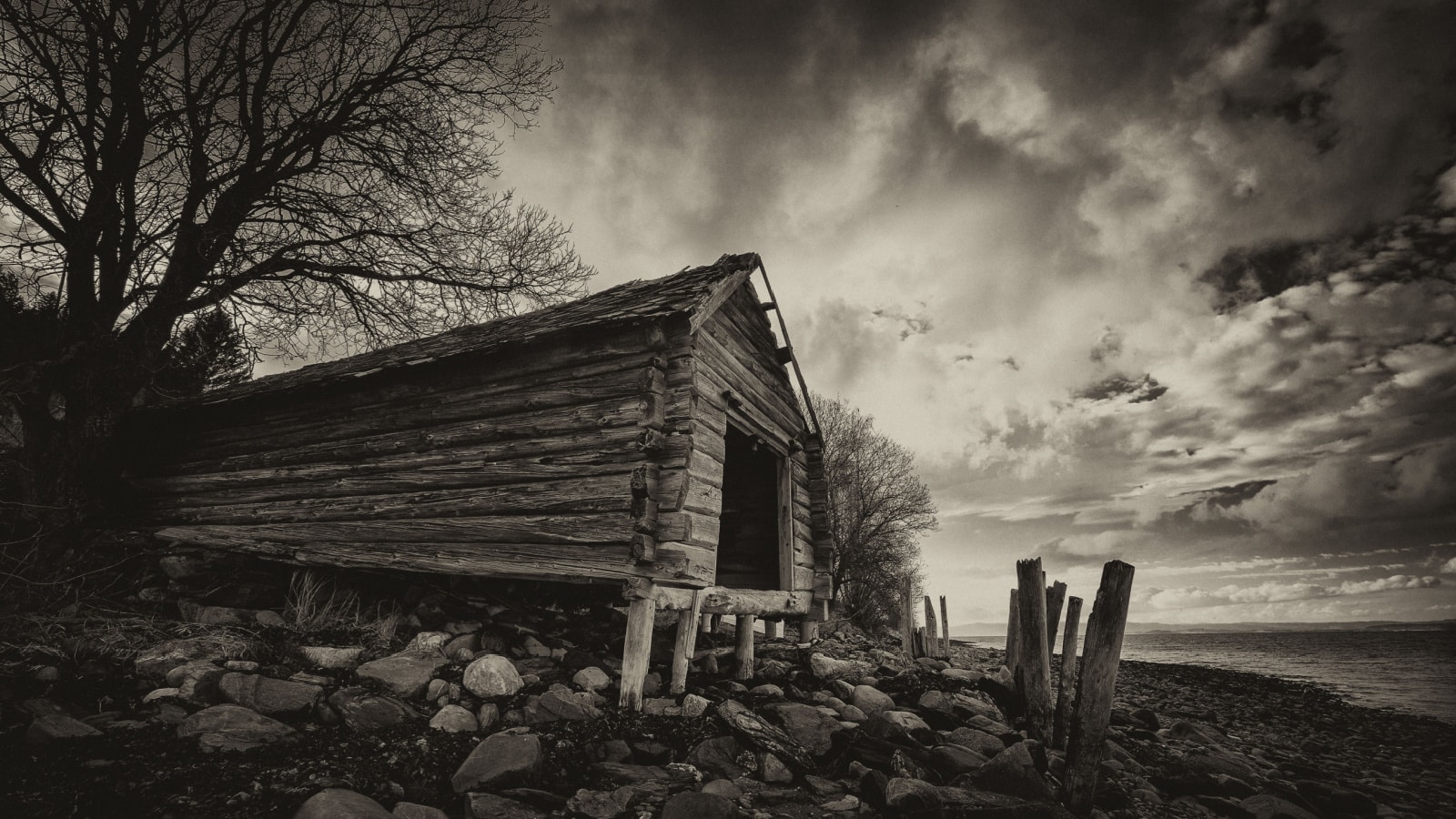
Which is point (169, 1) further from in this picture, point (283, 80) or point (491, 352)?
point (491, 352)

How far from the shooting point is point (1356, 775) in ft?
23.9

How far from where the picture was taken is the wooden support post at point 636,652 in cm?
477

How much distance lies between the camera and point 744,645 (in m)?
7.10

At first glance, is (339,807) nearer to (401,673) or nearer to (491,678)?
(491,678)

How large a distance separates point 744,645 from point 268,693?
4.65 metres

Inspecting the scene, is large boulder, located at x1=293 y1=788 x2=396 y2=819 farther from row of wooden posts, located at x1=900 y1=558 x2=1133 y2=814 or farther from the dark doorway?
the dark doorway

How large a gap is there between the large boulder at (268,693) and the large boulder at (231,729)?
0.67 feet

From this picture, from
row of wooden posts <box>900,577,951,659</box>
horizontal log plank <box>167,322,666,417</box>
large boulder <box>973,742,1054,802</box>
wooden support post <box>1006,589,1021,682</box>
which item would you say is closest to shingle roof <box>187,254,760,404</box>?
horizontal log plank <box>167,322,666,417</box>

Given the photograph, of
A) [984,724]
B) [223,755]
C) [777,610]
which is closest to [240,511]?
[223,755]

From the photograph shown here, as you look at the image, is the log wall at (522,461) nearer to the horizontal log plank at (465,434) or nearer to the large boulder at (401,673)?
the horizontal log plank at (465,434)

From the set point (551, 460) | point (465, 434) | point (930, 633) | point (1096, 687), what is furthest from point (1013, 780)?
point (930, 633)

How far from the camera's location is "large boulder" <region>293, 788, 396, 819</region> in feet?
8.36

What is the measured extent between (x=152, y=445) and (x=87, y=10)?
657 cm

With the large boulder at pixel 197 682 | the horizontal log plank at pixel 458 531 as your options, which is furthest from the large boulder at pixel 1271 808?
the large boulder at pixel 197 682
